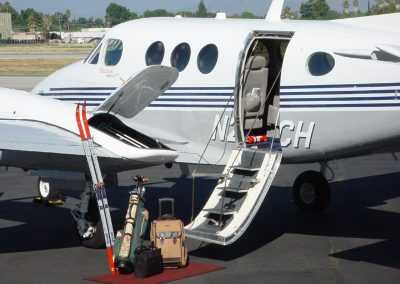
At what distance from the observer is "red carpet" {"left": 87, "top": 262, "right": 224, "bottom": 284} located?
11.5 meters

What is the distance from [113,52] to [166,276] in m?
5.17

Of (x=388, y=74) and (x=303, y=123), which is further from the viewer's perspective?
(x=303, y=123)

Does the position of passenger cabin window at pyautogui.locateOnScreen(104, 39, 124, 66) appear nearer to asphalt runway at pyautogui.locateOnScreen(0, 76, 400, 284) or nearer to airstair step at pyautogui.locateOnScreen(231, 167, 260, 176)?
asphalt runway at pyautogui.locateOnScreen(0, 76, 400, 284)

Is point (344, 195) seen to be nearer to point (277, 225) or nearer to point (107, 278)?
point (277, 225)

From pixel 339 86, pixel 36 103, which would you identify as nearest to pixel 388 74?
pixel 339 86

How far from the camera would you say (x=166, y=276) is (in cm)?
1168

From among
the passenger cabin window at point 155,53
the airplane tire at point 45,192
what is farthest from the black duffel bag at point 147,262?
the airplane tire at point 45,192

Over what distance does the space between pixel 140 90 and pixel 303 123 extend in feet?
8.61

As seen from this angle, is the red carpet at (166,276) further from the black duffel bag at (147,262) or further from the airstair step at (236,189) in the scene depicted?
the airstair step at (236,189)

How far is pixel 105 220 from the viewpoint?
1192cm

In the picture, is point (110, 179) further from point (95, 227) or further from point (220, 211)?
point (220, 211)

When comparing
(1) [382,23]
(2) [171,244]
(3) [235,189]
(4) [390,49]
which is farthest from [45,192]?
(4) [390,49]

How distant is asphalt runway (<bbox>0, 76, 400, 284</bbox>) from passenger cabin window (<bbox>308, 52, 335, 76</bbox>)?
2.88m

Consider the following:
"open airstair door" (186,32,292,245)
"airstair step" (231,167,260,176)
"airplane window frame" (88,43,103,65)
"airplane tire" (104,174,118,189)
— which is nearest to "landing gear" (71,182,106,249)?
"airplane tire" (104,174,118,189)
